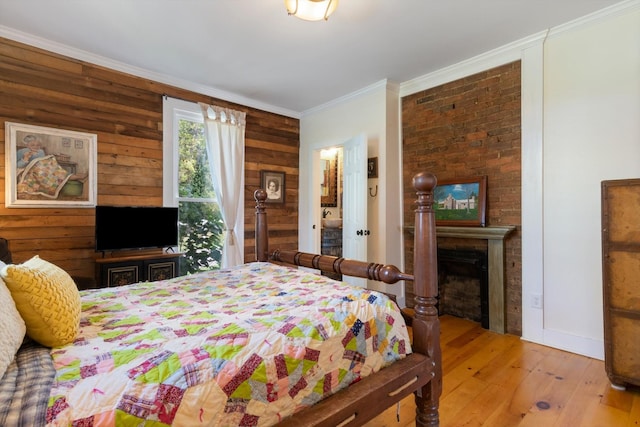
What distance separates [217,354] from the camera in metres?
0.98

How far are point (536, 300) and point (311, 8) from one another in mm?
3059

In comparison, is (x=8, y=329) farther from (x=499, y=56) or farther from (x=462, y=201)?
(x=499, y=56)

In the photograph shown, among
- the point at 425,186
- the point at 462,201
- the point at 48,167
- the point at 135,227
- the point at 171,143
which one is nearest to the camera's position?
the point at 425,186

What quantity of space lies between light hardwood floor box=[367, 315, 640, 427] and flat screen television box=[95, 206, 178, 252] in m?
2.65

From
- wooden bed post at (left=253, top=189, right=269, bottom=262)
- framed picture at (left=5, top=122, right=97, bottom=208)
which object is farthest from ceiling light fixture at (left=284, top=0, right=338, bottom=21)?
framed picture at (left=5, top=122, right=97, bottom=208)

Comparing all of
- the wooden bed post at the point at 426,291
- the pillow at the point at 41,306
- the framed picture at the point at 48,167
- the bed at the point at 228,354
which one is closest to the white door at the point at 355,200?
the bed at the point at 228,354

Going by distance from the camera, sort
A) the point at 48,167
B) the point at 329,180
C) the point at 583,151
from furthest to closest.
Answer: the point at 329,180, the point at 48,167, the point at 583,151

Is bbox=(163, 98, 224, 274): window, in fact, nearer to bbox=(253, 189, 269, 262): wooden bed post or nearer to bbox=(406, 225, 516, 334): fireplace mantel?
bbox=(253, 189, 269, 262): wooden bed post

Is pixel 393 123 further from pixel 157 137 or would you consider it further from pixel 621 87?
pixel 157 137

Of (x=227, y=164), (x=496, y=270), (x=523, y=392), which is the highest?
(x=227, y=164)

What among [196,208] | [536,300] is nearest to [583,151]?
[536,300]

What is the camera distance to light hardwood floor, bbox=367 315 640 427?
5.97ft

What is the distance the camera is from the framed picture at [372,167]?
3.96 m

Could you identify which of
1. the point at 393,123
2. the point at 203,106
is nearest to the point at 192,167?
the point at 203,106
